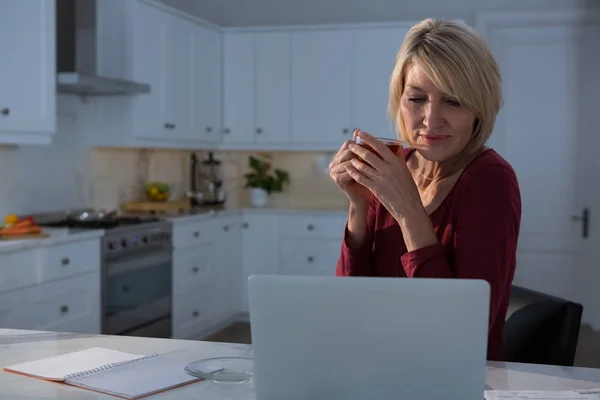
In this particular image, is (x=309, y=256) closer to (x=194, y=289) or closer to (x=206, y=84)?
(x=194, y=289)

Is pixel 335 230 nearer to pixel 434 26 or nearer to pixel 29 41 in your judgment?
pixel 29 41

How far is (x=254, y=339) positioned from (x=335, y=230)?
465 centimetres

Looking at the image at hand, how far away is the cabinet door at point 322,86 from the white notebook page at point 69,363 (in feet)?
14.5

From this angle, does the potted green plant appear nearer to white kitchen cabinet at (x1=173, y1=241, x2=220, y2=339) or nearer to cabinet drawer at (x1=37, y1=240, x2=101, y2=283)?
white kitchen cabinet at (x1=173, y1=241, x2=220, y2=339)

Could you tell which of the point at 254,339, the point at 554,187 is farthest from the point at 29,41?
the point at 554,187

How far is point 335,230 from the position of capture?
19.0 feet

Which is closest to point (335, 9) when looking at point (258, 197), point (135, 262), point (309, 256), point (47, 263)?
point (258, 197)

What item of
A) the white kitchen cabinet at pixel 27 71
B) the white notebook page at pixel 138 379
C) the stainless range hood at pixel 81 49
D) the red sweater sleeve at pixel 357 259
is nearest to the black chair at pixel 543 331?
the red sweater sleeve at pixel 357 259

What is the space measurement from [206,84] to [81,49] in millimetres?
1181

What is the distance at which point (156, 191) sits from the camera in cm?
562

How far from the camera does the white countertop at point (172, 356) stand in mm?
1374

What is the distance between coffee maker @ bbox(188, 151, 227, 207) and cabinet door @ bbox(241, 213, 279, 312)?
34 centimetres

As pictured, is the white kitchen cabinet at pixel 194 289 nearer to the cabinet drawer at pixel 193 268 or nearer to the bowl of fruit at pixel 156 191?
the cabinet drawer at pixel 193 268

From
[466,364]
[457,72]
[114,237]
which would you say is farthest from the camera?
[114,237]
